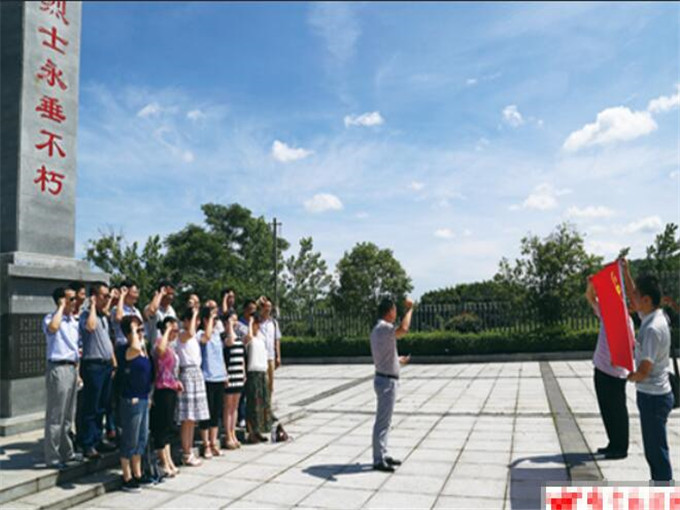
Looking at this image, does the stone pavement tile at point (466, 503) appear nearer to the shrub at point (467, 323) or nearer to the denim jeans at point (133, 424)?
the denim jeans at point (133, 424)

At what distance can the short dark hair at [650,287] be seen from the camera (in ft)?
12.6

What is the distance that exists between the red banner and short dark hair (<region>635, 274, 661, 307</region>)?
35.4 inches

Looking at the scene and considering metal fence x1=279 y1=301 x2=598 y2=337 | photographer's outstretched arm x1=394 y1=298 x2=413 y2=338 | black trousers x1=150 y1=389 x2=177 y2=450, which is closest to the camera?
black trousers x1=150 y1=389 x2=177 y2=450

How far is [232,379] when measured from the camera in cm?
599

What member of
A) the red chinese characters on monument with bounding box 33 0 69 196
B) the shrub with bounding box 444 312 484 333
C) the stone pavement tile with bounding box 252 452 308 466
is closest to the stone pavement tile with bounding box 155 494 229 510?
the stone pavement tile with bounding box 252 452 308 466

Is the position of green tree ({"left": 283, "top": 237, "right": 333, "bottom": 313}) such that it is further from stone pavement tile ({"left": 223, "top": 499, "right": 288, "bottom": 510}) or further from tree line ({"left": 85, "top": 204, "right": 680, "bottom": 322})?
stone pavement tile ({"left": 223, "top": 499, "right": 288, "bottom": 510})

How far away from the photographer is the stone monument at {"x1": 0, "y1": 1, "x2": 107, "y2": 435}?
241 inches

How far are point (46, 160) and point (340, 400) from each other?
19.6 feet

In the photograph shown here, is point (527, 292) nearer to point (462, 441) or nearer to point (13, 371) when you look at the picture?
point (462, 441)

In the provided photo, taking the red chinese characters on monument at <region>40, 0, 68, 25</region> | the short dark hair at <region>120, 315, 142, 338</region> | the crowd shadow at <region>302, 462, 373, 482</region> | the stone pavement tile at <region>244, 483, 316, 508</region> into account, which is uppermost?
the red chinese characters on monument at <region>40, 0, 68, 25</region>

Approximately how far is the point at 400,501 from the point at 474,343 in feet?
44.3

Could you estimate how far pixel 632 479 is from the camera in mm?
4539

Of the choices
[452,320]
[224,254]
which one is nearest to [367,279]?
[452,320]

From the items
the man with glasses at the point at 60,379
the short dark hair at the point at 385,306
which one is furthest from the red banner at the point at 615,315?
the man with glasses at the point at 60,379
